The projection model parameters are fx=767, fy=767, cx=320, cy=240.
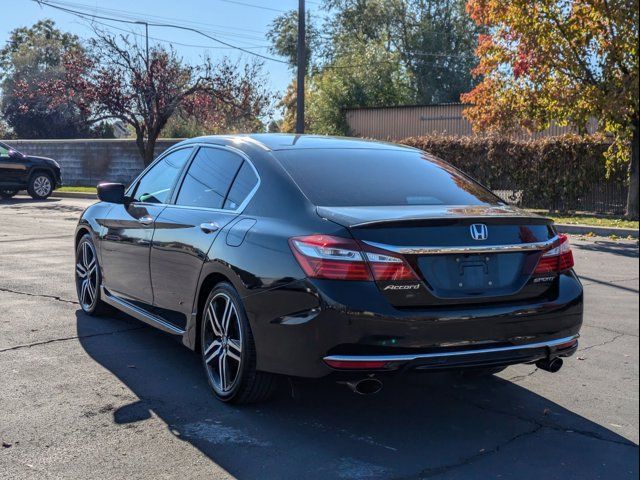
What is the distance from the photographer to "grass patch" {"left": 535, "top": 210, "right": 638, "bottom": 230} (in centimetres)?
1600

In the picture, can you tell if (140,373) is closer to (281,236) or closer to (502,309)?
(281,236)

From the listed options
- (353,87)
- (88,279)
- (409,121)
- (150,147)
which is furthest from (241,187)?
(353,87)

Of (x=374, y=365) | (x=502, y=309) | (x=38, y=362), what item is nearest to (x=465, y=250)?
(x=502, y=309)

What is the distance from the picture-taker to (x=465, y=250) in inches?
150

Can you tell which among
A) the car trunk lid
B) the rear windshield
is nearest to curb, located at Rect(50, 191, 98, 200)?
the rear windshield

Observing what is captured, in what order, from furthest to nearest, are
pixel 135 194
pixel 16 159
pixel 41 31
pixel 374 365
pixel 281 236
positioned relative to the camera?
pixel 41 31
pixel 16 159
pixel 135 194
pixel 281 236
pixel 374 365

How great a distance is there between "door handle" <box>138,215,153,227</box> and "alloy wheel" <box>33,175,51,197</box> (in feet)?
62.9

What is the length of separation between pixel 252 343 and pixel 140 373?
1285mm

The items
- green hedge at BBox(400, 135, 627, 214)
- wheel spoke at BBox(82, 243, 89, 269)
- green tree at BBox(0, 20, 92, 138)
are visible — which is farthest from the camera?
green tree at BBox(0, 20, 92, 138)

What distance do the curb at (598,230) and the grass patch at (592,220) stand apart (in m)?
0.38

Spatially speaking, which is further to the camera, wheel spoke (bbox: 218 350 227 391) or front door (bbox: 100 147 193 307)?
front door (bbox: 100 147 193 307)

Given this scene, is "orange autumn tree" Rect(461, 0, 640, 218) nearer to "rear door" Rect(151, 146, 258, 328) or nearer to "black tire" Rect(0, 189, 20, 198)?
"rear door" Rect(151, 146, 258, 328)

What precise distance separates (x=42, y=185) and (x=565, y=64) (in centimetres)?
1557

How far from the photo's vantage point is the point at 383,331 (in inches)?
144
